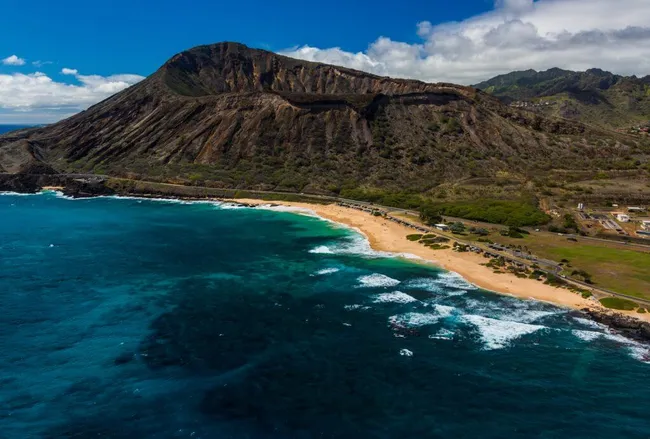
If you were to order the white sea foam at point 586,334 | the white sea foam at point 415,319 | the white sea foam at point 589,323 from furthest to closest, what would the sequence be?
the white sea foam at point 415,319 → the white sea foam at point 589,323 → the white sea foam at point 586,334

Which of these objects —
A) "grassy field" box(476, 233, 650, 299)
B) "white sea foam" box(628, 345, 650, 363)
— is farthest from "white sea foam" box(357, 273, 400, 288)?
"white sea foam" box(628, 345, 650, 363)

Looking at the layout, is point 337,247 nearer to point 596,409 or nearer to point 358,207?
point 358,207

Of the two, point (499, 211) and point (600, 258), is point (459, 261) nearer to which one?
point (600, 258)

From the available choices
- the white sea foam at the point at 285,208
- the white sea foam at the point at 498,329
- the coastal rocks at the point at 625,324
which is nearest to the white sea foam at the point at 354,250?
the white sea foam at the point at 498,329

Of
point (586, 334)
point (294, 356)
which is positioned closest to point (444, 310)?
point (586, 334)

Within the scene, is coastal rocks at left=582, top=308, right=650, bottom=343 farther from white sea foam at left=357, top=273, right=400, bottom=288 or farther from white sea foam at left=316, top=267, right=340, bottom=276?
white sea foam at left=316, top=267, right=340, bottom=276

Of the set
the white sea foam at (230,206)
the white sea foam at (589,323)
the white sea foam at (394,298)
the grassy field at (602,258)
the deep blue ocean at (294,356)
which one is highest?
the white sea foam at (230,206)

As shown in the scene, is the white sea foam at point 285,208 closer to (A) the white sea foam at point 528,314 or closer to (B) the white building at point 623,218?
(B) the white building at point 623,218
